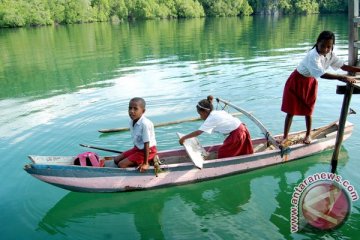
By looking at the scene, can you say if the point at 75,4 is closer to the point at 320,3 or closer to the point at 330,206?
the point at 320,3

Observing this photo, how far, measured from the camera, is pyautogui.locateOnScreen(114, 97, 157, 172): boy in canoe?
17.8ft

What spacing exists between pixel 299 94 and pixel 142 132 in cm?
286

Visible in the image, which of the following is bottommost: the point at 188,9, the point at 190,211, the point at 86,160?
the point at 190,211

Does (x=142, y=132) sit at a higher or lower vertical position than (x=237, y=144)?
higher

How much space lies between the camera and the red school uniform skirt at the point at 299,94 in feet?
20.3

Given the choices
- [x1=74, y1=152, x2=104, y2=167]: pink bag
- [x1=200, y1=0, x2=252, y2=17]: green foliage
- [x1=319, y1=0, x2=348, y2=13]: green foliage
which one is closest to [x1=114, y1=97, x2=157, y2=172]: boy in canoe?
[x1=74, y1=152, x2=104, y2=167]: pink bag

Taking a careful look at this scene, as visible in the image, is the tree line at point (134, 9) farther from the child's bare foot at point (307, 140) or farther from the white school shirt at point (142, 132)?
the child's bare foot at point (307, 140)

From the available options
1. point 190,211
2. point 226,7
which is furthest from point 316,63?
point 226,7

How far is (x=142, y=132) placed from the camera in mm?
5613

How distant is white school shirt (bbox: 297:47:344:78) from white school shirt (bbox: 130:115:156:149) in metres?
2.71

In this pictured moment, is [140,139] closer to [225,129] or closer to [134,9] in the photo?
[225,129]

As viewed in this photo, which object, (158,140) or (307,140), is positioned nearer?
(307,140)

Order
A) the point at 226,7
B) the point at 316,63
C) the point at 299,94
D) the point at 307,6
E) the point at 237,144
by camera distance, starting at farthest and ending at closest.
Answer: the point at 226,7 < the point at 307,6 < the point at 299,94 < the point at 237,144 < the point at 316,63

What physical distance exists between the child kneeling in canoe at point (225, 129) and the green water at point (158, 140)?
2.04 ft
